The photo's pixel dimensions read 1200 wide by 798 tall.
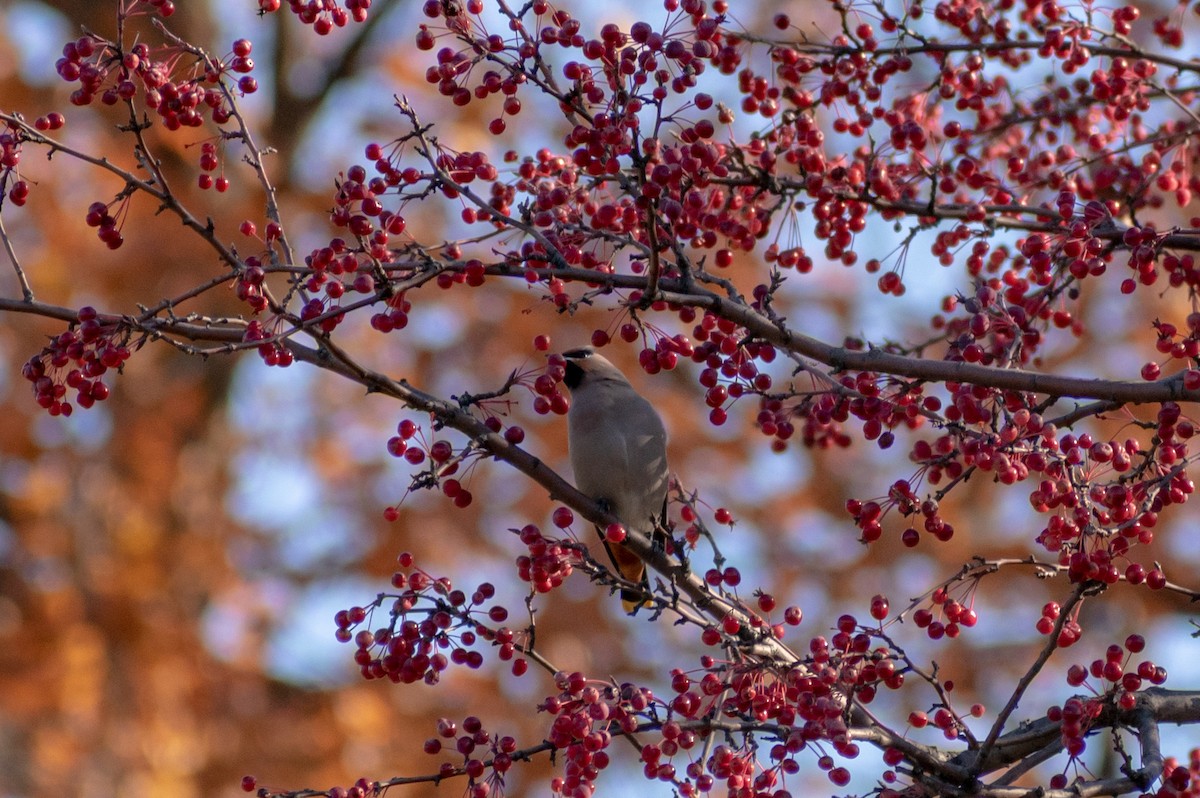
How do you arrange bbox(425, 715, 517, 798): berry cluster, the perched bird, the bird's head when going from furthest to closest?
1. the bird's head
2. the perched bird
3. bbox(425, 715, 517, 798): berry cluster

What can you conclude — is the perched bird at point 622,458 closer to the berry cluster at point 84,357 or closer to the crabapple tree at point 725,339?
the crabapple tree at point 725,339

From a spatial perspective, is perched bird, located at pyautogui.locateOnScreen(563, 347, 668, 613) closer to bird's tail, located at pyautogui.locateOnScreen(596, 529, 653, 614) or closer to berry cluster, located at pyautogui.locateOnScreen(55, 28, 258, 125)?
bird's tail, located at pyautogui.locateOnScreen(596, 529, 653, 614)

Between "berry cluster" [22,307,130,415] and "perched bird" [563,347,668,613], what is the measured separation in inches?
79.0

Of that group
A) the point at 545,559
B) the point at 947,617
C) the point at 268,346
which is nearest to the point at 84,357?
the point at 268,346

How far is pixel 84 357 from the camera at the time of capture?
95.9 inches

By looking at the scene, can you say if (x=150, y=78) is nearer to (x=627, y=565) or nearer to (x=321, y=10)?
(x=321, y=10)

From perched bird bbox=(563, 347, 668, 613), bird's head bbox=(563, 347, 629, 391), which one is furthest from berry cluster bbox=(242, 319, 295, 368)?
bird's head bbox=(563, 347, 629, 391)

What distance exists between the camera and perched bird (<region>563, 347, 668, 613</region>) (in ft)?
14.0

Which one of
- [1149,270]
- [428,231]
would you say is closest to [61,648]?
[428,231]

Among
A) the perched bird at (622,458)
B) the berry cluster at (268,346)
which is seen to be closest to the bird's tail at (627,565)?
the perched bird at (622,458)

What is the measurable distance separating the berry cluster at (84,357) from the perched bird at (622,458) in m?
2.01

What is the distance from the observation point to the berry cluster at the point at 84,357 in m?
2.38

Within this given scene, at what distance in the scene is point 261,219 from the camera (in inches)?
280

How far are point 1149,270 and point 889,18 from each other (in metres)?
1.05
